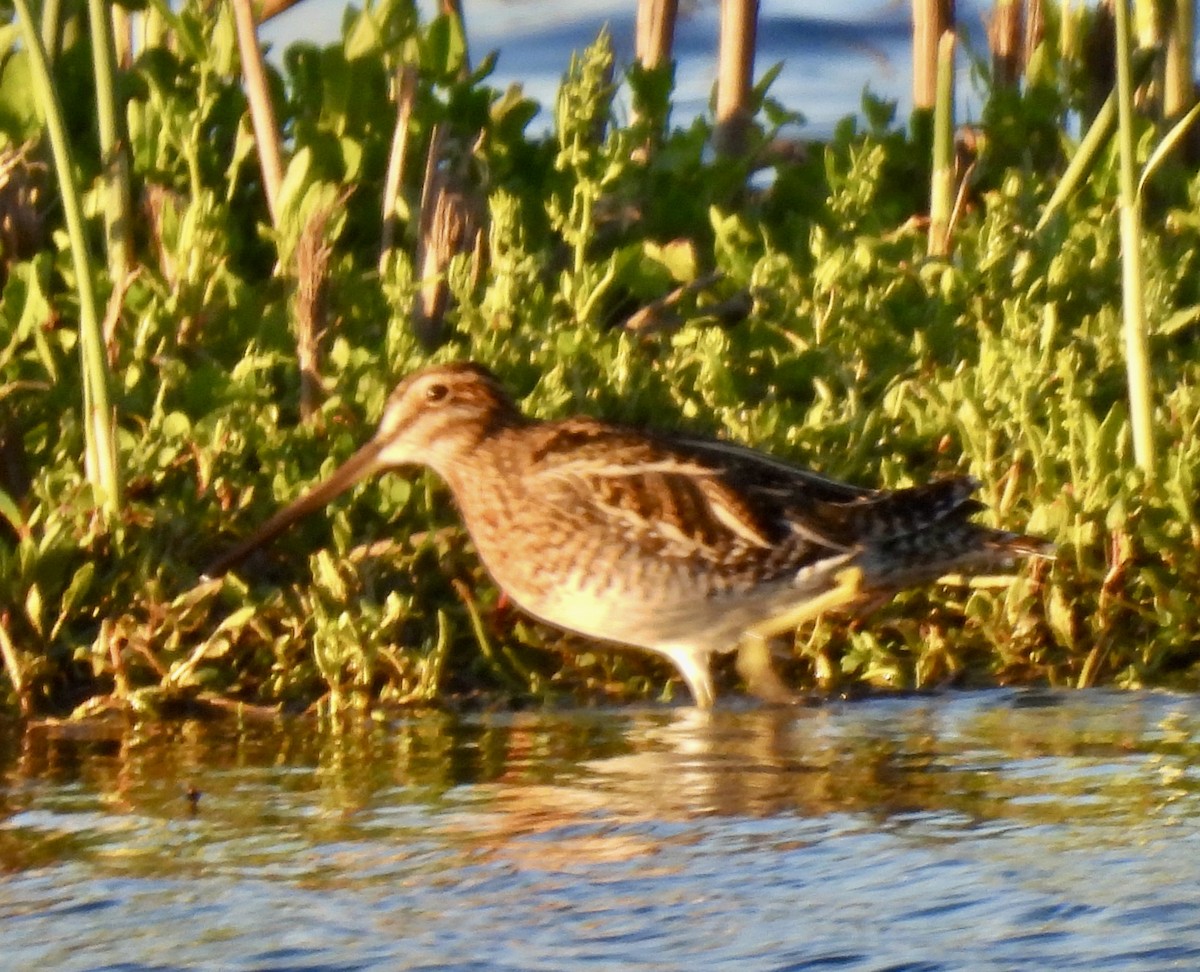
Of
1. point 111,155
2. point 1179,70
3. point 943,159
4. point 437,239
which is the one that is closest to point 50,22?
point 111,155

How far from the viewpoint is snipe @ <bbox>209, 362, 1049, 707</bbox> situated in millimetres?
6129

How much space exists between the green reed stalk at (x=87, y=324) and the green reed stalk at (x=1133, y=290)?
2.41 m

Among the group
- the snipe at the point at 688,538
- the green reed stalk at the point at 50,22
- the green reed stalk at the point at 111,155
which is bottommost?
the snipe at the point at 688,538

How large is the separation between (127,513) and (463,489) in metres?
0.82

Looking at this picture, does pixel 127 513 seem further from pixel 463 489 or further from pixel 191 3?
pixel 191 3

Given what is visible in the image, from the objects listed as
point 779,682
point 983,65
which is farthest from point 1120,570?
point 983,65

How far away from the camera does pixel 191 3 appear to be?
7.82 m

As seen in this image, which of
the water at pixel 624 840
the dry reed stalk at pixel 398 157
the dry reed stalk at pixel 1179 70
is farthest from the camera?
the dry reed stalk at pixel 1179 70

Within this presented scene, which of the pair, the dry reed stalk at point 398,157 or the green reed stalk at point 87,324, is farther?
the dry reed stalk at point 398,157

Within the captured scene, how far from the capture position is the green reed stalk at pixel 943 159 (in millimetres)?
7840

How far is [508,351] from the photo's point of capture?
7.07 m

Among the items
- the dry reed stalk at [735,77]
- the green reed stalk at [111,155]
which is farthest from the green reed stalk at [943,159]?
the green reed stalk at [111,155]

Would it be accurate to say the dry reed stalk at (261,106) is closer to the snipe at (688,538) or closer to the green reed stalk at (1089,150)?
the snipe at (688,538)

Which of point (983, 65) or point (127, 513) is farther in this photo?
point (983, 65)
